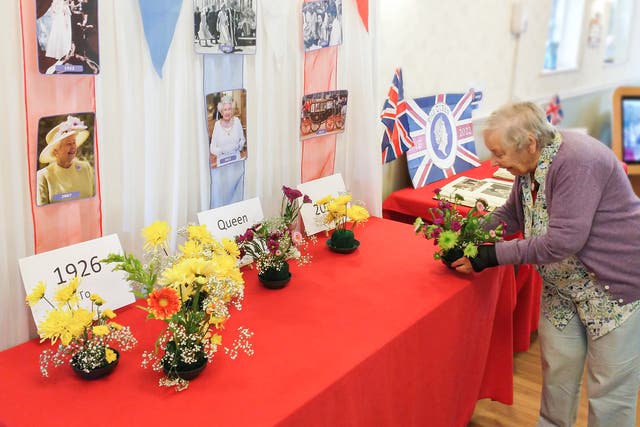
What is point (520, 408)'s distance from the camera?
2480 mm

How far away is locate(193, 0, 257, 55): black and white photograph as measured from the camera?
1.74 meters

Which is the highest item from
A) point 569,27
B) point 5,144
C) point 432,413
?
point 569,27

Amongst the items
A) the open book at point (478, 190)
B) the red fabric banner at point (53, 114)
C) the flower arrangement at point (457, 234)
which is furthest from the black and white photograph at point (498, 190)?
the red fabric banner at point (53, 114)

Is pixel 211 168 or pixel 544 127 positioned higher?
pixel 544 127

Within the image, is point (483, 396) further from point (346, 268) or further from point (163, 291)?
point (163, 291)

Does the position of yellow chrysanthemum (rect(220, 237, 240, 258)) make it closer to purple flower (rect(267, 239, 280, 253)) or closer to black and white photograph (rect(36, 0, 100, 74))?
purple flower (rect(267, 239, 280, 253))

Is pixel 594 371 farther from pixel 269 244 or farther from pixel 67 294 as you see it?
pixel 67 294

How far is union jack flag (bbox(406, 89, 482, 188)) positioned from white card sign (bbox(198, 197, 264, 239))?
119 cm


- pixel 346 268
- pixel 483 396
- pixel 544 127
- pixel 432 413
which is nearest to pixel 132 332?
pixel 346 268

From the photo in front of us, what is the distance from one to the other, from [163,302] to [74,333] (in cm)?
23

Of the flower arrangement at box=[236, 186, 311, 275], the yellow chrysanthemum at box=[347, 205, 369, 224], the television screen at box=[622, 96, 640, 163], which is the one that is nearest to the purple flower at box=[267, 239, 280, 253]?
the flower arrangement at box=[236, 186, 311, 275]

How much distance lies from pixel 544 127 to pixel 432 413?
37.5 inches

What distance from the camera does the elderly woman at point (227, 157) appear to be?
74.5 inches

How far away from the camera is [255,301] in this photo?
1712 millimetres
